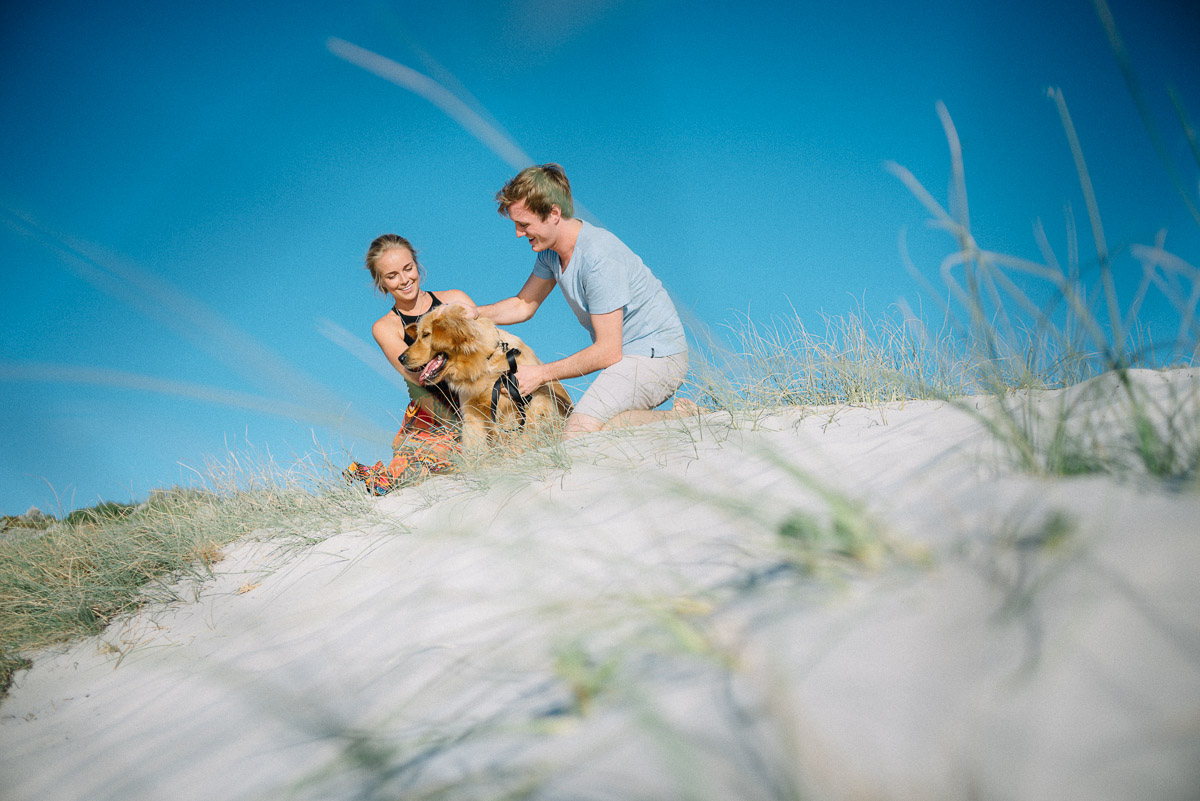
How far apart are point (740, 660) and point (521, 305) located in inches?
186

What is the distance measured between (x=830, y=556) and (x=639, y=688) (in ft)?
1.51

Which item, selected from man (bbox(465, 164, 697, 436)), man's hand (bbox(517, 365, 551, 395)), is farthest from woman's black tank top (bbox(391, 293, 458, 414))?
man (bbox(465, 164, 697, 436))

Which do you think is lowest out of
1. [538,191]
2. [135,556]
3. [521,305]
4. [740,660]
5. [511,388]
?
[740,660]

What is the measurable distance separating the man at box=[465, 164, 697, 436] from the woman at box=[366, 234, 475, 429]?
3.41 feet

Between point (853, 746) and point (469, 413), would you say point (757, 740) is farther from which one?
point (469, 413)

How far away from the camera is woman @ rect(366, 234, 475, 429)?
5.13 meters

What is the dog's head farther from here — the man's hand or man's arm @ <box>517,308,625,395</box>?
man's arm @ <box>517,308,625,395</box>

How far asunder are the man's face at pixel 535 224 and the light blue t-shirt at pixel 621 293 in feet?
0.75

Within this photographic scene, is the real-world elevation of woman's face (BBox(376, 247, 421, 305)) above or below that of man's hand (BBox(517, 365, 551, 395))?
above

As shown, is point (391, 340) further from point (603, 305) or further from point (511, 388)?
point (603, 305)

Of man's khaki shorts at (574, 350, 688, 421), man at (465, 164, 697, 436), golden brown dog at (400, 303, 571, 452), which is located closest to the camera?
man's khaki shorts at (574, 350, 688, 421)

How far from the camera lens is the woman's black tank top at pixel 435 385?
4927 mm

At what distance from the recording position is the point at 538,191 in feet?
14.1

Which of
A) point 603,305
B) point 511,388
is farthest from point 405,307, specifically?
point 603,305
